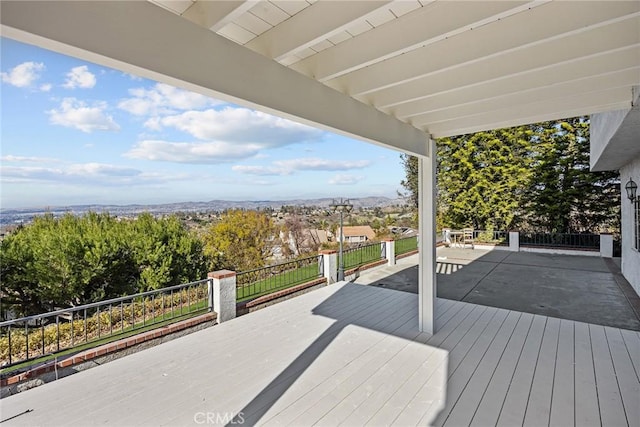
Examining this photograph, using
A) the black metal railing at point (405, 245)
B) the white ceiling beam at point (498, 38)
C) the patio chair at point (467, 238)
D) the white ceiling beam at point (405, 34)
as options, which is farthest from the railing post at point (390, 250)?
the white ceiling beam at point (405, 34)

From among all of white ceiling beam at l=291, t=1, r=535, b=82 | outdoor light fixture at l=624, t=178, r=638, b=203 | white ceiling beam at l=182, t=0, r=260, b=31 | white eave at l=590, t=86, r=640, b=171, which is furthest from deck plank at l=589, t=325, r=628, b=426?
white ceiling beam at l=182, t=0, r=260, b=31

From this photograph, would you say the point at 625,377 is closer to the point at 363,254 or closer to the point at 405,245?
the point at 363,254

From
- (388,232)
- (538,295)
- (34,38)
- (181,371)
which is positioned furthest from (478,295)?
(388,232)

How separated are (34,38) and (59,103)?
12.4 meters

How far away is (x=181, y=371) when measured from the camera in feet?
9.67

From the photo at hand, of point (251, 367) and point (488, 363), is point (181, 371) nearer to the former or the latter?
point (251, 367)

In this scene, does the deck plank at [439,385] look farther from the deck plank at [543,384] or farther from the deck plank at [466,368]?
the deck plank at [543,384]

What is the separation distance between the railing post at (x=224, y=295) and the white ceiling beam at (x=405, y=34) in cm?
313

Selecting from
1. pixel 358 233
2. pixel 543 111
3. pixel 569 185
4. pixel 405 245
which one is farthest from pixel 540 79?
pixel 358 233

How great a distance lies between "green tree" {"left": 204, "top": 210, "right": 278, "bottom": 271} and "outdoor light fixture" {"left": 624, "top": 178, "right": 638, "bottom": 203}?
9.51m

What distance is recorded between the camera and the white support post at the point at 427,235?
12.6ft

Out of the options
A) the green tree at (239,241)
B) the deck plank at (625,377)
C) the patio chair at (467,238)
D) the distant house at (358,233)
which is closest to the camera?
the deck plank at (625,377)

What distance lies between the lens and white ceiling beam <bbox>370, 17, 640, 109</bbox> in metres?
1.76

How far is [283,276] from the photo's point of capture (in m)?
6.23
